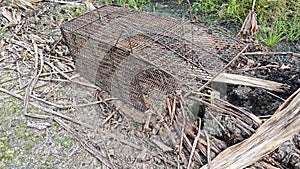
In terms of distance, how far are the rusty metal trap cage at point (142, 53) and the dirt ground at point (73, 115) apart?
0.09 meters

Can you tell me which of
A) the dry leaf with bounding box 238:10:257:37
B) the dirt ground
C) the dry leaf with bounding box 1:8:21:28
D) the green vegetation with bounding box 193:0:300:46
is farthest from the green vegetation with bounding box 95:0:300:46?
the dry leaf with bounding box 1:8:21:28

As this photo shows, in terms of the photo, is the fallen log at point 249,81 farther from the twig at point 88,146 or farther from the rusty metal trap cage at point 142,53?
the twig at point 88,146

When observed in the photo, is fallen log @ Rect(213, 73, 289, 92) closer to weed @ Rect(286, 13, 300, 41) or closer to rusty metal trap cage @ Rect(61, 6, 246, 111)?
rusty metal trap cage @ Rect(61, 6, 246, 111)

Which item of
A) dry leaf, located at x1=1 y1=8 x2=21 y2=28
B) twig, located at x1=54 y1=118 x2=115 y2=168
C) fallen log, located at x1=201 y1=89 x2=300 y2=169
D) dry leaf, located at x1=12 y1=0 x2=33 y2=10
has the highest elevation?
dry leaf, located at x1=12 y1=0 x2=33 y2=10

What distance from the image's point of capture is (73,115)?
1.60 m

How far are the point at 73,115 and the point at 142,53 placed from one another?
1.23 feet

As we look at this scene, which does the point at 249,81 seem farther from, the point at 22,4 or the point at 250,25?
the point at 22,4

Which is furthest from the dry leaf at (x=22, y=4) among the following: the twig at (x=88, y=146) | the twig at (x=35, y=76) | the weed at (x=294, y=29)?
the weed at (x=294, y=29)

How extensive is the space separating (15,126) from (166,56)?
0.66m

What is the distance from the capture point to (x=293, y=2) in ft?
7.71

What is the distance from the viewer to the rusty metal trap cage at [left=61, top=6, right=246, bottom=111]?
1.53 metres

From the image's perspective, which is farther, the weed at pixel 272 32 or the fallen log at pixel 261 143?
the weed at pixel 272 32

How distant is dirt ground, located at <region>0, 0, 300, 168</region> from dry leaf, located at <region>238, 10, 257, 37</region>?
14cm

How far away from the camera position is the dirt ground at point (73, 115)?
55.1 inches
